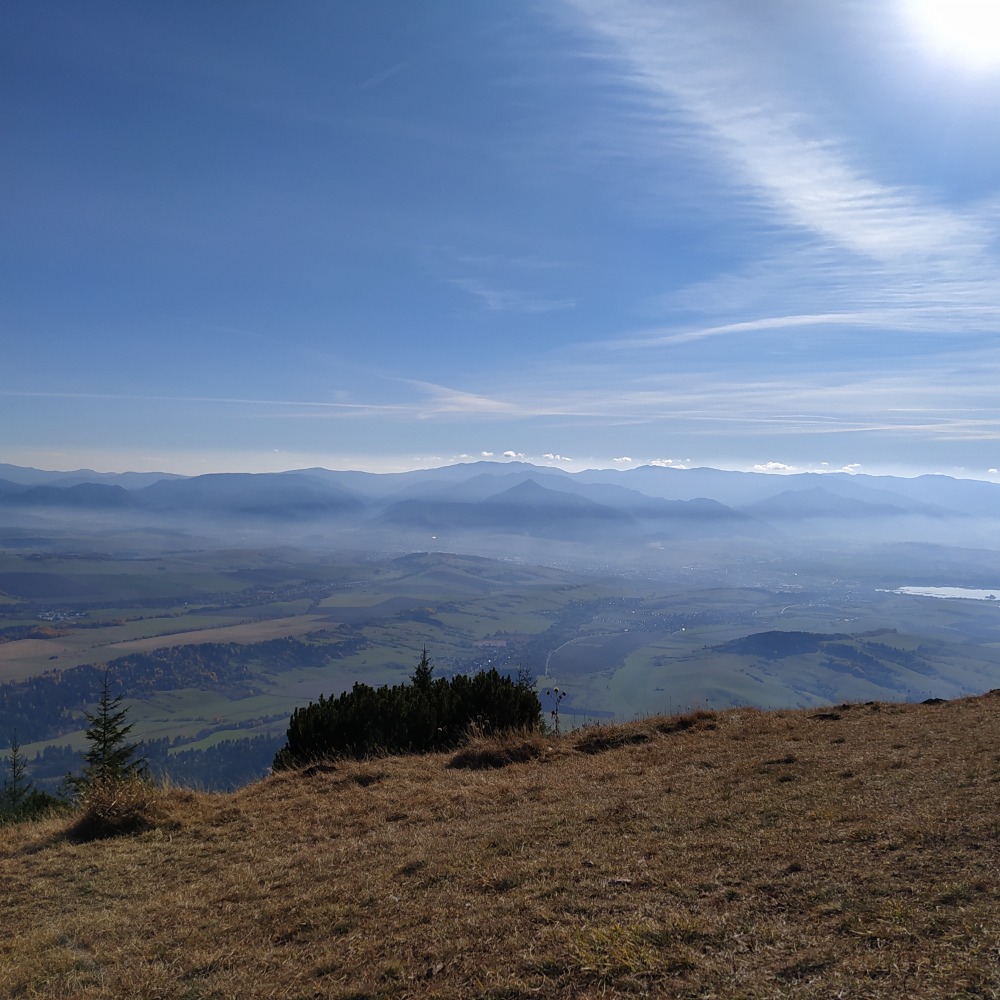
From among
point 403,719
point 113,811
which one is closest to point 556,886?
point 113,811

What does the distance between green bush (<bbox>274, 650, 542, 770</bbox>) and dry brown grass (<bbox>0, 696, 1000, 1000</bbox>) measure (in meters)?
3.14

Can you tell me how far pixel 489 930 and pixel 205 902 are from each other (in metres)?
3.53

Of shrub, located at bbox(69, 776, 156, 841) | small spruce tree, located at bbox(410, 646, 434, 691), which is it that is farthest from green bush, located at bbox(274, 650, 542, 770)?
shrub, located at bbox(69, 776, 156, 841)

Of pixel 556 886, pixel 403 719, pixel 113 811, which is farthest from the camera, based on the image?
pixel 403 719

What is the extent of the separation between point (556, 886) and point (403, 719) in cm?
949

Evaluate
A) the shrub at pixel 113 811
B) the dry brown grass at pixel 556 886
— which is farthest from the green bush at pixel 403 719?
the shrub at pixel 113 811

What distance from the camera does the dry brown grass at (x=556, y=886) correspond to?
4.28 m

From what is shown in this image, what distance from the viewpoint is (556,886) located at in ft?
19.4

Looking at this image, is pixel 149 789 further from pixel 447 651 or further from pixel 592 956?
pixel 447 651

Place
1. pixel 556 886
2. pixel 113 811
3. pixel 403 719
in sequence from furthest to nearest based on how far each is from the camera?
Result: pixel 403 719, pixel 113 811, pixel 556 886

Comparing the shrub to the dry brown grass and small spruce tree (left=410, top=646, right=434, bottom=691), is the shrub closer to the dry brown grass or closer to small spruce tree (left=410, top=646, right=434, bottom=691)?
the dry brown grass

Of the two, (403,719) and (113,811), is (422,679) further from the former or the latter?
(113,811)

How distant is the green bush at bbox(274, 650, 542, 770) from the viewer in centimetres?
1423

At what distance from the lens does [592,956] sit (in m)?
4.43
